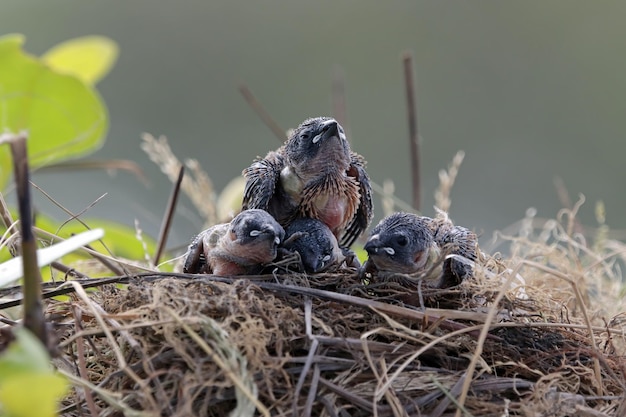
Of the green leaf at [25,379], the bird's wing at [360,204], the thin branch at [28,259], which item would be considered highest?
the bird's wing at [360,204]

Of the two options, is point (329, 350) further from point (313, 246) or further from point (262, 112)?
point (262, 112)

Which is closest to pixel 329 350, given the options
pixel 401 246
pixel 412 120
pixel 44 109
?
pixel 401 246

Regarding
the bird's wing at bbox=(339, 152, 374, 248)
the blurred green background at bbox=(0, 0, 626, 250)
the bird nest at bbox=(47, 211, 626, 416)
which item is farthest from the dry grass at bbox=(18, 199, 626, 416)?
the blurred green background at bbox=(0, 0, 626, 250)

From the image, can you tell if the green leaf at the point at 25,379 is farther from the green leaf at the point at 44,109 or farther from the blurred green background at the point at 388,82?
the blurred green background at the point at 388,82

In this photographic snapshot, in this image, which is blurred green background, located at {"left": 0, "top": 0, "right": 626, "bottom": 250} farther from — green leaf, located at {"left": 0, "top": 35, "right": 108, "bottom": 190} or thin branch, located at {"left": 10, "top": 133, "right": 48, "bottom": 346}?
thin branch, located at {"left": 10, "top": 133, "right": 48, "bottom": 346}

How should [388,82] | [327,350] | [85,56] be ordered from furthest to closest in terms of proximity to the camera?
1. [388,82]
2. [85,56]
3. [327,350]

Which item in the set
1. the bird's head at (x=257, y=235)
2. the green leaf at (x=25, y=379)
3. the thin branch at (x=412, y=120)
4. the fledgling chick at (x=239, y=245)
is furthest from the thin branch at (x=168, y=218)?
the green leaf at (x=25, y=379)
